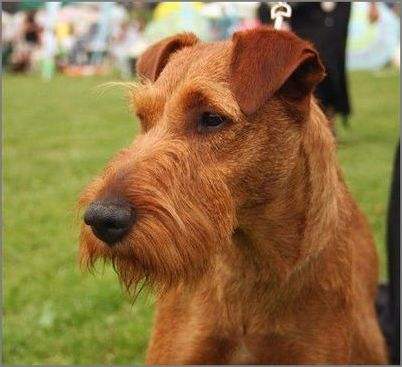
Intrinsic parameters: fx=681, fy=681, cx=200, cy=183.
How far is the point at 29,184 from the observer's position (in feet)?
27.0

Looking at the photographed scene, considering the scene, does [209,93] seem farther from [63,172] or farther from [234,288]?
[63,172]

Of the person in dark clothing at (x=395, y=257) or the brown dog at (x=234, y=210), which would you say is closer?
the brown dog at (x=234, y=210)

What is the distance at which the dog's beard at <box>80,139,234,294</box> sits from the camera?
254 centimetres

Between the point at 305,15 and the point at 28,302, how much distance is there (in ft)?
10.3

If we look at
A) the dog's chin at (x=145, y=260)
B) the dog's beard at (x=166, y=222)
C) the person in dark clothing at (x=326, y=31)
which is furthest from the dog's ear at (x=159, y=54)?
the person in dark clothing at (x=326, y=31)

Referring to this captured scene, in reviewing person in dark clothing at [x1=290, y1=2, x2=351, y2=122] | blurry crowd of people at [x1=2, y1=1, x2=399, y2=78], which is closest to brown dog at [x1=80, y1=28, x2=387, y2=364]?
person in dark clothing at [x1=290, y1=2, x2=351, y2=122]

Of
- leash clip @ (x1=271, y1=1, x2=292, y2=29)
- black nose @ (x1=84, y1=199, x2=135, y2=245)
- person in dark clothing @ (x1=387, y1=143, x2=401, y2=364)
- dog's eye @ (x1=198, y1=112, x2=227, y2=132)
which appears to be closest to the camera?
black nose @ (x1=84, y1=199, x2=135, y2=245)

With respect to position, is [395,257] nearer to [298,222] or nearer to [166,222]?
[298,222]

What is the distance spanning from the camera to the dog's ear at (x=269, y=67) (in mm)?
2816

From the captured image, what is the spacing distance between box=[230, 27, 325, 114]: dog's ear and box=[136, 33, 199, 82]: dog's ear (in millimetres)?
504

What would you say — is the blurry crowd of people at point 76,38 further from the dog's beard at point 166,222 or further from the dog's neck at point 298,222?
the dog's beard at point 166,222

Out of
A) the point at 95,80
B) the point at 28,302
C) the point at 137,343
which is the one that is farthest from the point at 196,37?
the point at 95,80

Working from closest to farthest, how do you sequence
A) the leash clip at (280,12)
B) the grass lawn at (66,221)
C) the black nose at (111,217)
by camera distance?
the black nose at (111,217), the leash clip at (280,12), the grass lawn at (66,221)

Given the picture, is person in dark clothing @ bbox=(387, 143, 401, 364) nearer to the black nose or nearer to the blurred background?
the blurred background
